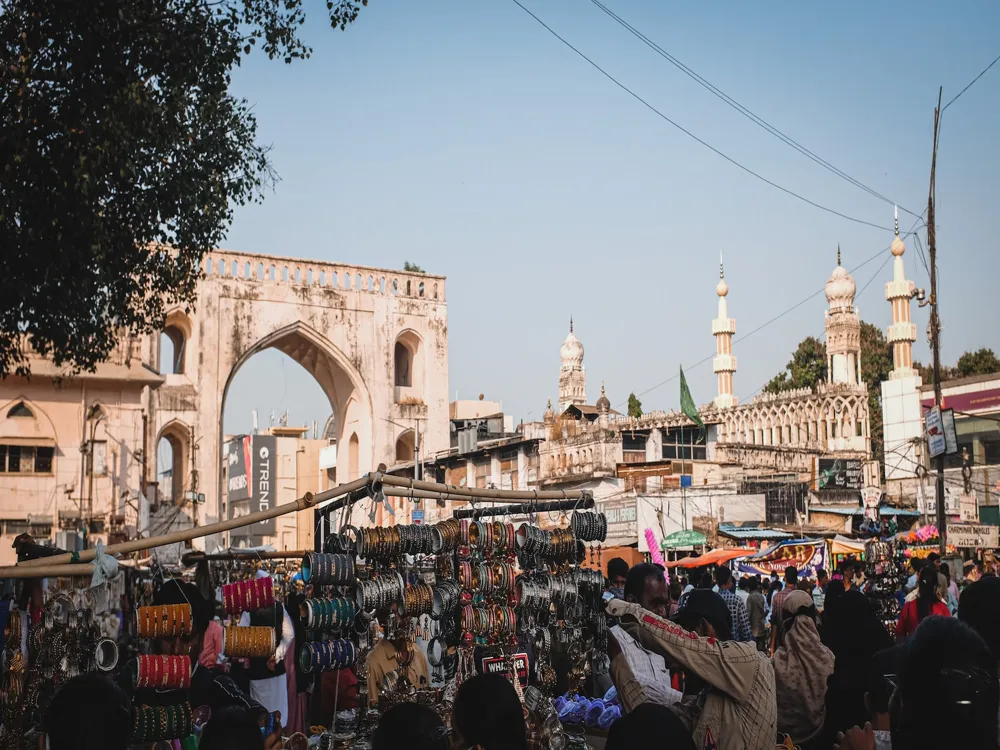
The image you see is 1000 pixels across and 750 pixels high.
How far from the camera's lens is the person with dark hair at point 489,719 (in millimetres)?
2912

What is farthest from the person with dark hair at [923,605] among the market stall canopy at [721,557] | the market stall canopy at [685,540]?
the market stall canopy at [685,540]

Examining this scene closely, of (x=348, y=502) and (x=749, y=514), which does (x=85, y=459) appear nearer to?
(x=749, y=514)

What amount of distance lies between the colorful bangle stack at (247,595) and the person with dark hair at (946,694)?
11.4ft

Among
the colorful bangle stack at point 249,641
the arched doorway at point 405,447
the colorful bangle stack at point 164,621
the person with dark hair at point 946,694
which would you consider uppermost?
the arched doorway at point 405,447

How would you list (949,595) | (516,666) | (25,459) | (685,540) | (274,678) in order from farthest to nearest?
1. (685,540)
2. (25,459)
3. (949,595)
4. (274,678)
5. (516,666)

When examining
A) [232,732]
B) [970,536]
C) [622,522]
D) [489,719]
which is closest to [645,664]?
[489,719]

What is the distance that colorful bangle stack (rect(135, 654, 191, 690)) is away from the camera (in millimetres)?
4566

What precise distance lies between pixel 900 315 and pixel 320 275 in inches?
697

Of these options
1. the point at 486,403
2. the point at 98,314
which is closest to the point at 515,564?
the point at 98,314

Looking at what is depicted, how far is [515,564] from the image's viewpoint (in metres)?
6.42

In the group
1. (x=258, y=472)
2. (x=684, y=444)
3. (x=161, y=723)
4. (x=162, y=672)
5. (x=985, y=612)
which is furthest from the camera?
(x=258, y=472)

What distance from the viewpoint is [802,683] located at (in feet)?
14.3

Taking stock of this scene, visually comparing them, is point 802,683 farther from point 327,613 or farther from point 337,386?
point 337,386

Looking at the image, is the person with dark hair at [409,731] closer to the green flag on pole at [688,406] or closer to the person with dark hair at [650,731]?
the person with dark hair at [650,731]
